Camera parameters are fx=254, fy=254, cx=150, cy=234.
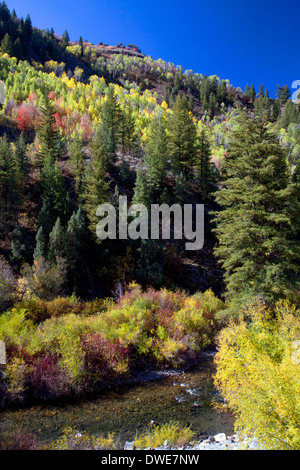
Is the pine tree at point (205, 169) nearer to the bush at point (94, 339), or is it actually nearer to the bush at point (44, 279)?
the bush at point (94, 339)

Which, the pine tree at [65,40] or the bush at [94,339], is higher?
the pine tree at [65,40]

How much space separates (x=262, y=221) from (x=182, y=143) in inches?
1165

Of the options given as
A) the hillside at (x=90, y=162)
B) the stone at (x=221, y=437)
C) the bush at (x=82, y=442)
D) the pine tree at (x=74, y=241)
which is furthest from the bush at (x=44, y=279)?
the stone at (x=221, y=437)

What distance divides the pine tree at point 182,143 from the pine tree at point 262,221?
2562cm

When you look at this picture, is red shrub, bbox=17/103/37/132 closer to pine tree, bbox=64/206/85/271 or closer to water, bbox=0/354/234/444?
pine tree, bbox=64/206/85/271

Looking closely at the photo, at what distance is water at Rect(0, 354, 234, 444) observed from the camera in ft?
36.4

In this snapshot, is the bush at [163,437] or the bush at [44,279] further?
the bush at [44,279]

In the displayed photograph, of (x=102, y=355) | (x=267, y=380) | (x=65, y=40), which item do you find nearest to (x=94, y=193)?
(x=102, y=355)

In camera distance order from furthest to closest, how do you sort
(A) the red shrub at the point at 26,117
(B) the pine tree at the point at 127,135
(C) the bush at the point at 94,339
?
(A) the red shrub at the point at 26,117
(B) the pine tree at the point at 127,135
(C) the bush at the point at 94,339

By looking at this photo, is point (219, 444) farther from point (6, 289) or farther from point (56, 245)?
point (56, 245)

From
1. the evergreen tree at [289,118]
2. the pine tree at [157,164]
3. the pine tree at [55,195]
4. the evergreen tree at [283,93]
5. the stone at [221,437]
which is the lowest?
the stone at [221,437]

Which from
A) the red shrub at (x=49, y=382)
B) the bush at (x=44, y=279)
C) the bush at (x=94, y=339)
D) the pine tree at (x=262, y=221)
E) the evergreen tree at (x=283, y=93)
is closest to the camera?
the red shrub at (x=49, y=382)

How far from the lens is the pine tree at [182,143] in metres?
41.6

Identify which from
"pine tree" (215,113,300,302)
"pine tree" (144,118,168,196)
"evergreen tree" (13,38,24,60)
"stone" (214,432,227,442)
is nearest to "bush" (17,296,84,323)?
"pine tree" (215,113,300,302)
